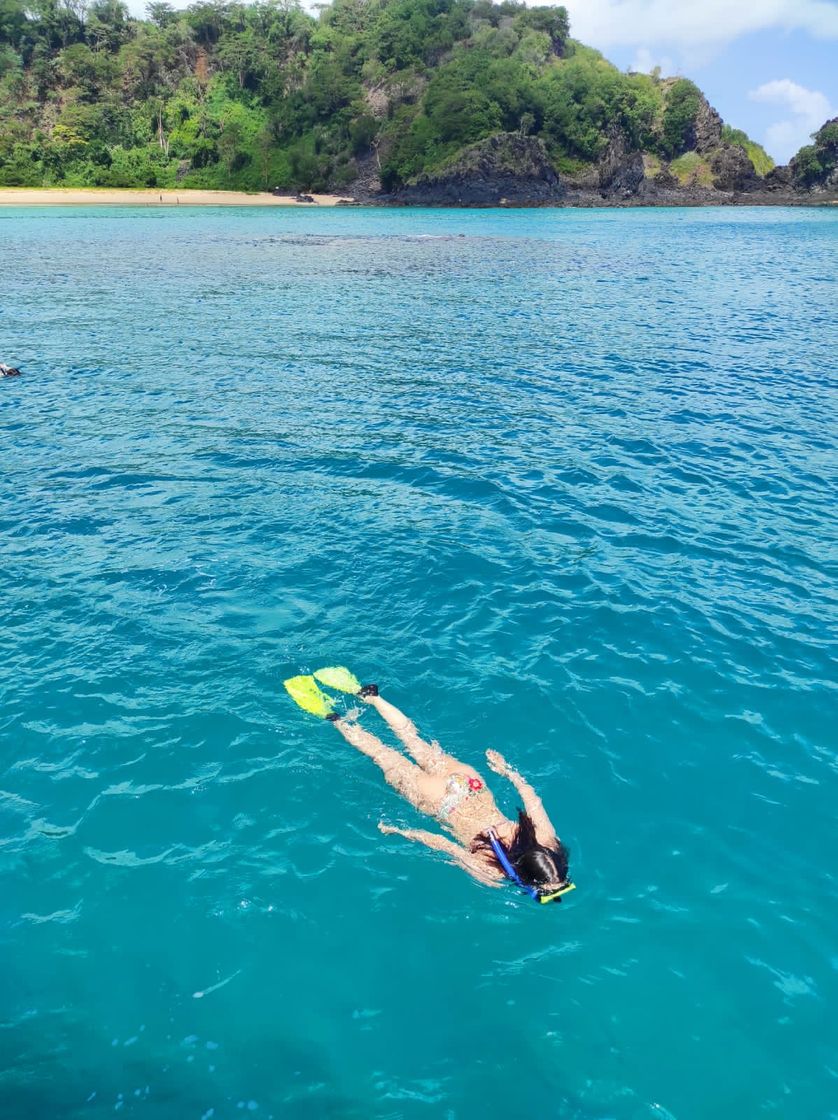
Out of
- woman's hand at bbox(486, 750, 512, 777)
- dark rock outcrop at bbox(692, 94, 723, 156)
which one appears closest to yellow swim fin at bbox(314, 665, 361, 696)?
woman's hand at bbox(486, 750, 512, 777)

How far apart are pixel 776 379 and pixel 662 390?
5.06m

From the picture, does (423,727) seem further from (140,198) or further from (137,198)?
(140,198)

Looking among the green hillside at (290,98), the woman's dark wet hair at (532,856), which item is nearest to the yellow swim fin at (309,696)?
the woman's dark wet hair at (532,856)

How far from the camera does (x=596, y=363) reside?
106ft

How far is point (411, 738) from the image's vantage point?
11.3 metres

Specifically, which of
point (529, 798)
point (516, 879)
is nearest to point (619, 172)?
point (529, 798)

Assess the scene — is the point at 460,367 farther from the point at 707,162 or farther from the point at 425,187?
the point at 707,162

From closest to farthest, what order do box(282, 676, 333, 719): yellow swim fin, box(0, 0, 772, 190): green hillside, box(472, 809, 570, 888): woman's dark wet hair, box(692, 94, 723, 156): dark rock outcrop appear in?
1. box(472, 809, 570, 888): woman's dark wet hair
2. box(282, 676, 333, 719): yellow swim fin
3. box(0, 0, 772, 190): green hillside
4. box(692, 94, 723, 156): dark rock outcrop

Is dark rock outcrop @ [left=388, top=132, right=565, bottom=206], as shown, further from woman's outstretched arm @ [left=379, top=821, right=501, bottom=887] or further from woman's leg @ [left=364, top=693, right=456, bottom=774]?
woman's outstretched arm @ [left=379, top=821, right=501, bottom=887]

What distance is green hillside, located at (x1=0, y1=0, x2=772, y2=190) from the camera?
145250 mm

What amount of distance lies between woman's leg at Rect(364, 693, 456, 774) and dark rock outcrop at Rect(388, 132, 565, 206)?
14244cm

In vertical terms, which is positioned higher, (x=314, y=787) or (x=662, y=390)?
(x=662, y=390)

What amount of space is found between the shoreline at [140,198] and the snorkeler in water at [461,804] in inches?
5173

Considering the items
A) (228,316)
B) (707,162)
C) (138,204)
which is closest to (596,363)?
(228,316)
